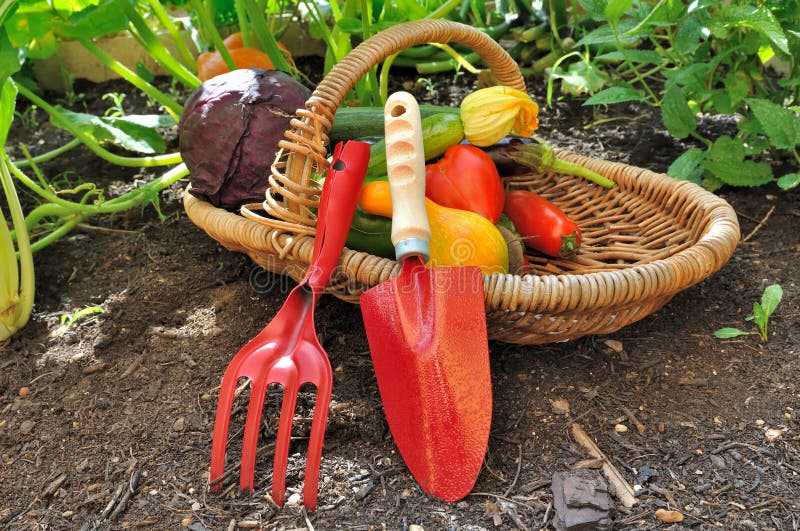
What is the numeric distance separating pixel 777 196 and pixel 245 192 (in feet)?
3.78

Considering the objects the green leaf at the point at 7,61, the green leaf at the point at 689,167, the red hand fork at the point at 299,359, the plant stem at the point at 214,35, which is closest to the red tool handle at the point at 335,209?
the red hand fork at the point at 299,359

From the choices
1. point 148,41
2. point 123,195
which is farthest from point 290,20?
point 123,195

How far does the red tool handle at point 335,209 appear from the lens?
1.07m

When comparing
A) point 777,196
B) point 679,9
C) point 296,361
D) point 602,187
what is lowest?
point 777,196

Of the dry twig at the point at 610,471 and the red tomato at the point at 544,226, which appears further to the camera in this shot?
the red tomato at the point at 544,226

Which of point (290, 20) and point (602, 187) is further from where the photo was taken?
point (290, 20)

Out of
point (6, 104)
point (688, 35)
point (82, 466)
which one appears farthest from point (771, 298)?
point (6, 104)

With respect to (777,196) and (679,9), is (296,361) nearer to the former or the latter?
(679,9)

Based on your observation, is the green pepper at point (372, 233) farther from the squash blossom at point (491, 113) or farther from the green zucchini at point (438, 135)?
the squash blossom at point (491, 113)

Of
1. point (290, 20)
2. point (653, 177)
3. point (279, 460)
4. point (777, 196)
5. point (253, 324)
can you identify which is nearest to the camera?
point (279, 460)

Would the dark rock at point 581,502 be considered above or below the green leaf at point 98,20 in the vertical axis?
below

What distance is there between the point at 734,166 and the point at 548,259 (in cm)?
53

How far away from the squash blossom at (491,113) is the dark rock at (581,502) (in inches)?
26.0

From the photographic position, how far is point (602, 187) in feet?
5.01
